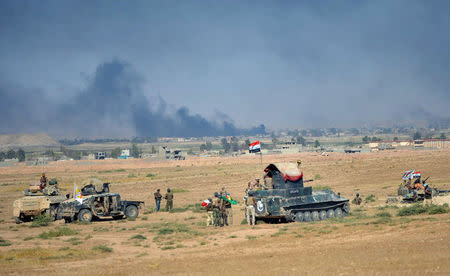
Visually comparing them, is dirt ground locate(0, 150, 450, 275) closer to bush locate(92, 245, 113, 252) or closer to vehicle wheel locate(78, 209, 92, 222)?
bush locate(92, 245, 113, 252)

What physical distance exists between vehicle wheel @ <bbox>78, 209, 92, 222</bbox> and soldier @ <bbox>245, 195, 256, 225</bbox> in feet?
29.5

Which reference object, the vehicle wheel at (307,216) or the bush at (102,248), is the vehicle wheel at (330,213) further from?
the bush at (102,248)

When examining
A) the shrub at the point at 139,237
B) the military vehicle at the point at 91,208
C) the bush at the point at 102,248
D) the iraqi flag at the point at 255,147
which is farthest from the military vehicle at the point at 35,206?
the iraqi flag at the point at 255,147

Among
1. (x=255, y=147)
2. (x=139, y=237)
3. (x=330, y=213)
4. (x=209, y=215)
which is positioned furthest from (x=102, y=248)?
(x=255, y=147)

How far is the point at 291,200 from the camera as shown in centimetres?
2270

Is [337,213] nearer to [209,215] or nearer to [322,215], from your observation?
[322,215]

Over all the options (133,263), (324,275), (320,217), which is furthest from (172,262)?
(320,217)

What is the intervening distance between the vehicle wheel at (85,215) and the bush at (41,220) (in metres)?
1.71

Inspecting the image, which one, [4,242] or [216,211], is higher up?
[216,211]

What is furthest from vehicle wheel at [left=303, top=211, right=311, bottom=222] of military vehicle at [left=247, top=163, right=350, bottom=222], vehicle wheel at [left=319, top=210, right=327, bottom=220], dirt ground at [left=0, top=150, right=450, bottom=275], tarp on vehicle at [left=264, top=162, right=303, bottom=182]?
tarp on vehicle at [left=264, top=162, right=303, bottom=182]

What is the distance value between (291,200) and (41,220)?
43.9ft

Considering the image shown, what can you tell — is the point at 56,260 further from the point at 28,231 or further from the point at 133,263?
the point at 28,231

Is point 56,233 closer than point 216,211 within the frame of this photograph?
Yes

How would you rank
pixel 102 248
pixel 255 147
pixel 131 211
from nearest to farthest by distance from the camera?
pixel 102 248 < pixel 131 211 < pixel 255 147
